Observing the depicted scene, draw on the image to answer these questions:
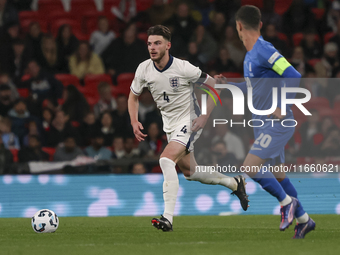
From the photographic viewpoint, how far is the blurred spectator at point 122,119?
34.9 feet

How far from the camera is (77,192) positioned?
937 centimetres

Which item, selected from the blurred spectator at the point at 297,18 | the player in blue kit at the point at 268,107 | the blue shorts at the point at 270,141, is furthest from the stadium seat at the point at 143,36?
the blue shorts at the point at 270,141

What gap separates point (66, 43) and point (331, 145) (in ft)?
19.2

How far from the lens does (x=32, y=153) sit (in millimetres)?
10117

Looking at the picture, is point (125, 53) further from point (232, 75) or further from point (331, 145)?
point (331, 145)

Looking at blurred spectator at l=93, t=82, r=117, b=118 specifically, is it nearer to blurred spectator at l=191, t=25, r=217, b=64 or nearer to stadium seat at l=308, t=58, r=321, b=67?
blurred spectator at l=191, t=25, r=217, b=64

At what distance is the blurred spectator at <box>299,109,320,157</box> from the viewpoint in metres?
9.42

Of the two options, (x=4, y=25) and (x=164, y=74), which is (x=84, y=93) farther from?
(x=164, y=74)

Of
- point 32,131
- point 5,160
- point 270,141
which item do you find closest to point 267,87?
point 270,141

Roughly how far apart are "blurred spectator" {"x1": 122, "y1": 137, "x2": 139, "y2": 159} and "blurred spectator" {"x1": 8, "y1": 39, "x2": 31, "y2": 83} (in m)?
3.19

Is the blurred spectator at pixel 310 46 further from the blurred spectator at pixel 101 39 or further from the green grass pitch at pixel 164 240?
the green grass pitch at pixel 164 240

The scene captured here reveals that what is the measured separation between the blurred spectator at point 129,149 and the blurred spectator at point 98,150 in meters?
0.31

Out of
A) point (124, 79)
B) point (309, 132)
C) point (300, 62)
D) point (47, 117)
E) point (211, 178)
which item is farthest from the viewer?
point (124, 79)

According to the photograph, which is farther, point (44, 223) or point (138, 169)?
point (138, 169)
